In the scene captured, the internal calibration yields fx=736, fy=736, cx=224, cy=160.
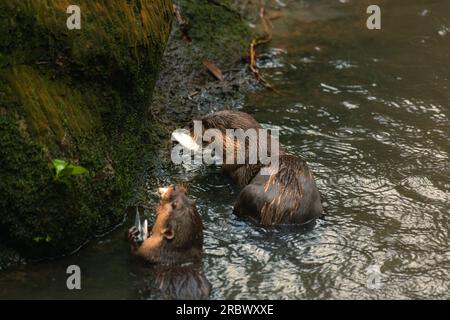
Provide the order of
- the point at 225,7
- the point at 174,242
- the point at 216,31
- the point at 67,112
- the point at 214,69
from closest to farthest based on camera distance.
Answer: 1. the point at 174,242
2. the point at 67,112
3. the point at 214,69
4. the point at 216,31
5. the point at 225,7

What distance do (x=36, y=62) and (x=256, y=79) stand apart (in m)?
4.15

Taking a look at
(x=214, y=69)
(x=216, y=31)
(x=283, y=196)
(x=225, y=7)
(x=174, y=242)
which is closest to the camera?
(x=174, y=242)

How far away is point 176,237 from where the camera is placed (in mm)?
5930

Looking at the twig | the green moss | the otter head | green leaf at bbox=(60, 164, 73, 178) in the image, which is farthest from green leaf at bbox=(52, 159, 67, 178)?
the twig

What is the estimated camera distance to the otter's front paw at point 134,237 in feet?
20.1

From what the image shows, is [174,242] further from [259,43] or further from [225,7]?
[225,7]

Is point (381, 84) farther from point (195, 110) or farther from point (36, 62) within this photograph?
point (36, 62)

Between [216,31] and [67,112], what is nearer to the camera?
[67,112]

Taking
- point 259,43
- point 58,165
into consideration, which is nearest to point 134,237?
point 58,165

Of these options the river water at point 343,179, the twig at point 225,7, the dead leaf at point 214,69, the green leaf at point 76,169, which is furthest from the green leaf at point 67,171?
the twig at point 225,7

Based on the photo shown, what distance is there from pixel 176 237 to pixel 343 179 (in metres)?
2.22

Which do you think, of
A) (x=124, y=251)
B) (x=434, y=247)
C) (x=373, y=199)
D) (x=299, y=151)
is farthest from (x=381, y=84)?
(x=124, y=251)

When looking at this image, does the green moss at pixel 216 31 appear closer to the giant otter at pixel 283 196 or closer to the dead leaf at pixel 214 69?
the dead leaf at pixel 214 69

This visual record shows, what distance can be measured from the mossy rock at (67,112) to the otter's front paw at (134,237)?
1.06ft
